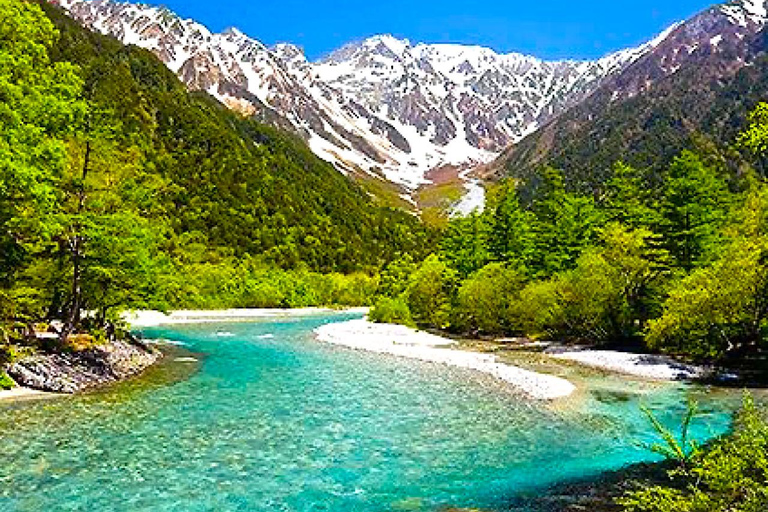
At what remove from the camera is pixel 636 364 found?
39.1 meters

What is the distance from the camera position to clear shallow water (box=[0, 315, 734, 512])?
50.8 ft

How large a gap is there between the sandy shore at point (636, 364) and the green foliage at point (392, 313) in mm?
32973

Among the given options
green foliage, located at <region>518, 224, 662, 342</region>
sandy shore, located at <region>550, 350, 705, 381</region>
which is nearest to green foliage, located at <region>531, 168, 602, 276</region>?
green foliage, located at <region>518, 224, 662, 342</region>

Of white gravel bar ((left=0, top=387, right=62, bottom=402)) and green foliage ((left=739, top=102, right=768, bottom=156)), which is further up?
green foliage ((left=739, top=102, right=768, bottom=156))

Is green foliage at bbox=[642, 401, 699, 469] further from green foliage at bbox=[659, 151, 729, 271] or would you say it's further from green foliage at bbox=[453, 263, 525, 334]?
green foliage at bbox=[453, 263, 525, 334]

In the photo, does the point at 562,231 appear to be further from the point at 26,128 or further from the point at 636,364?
the point at 26,128

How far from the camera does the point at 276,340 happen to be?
57.8 meters

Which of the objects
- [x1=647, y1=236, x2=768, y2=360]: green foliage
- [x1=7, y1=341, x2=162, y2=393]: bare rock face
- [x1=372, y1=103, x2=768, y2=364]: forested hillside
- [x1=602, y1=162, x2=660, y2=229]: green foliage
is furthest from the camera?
[x1=602, y1=162, x2=660, y2=229]: green foliage

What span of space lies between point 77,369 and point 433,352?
23222 millimetres

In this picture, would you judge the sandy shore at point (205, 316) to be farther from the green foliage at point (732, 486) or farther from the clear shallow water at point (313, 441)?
the green foliage at point (732, 486)

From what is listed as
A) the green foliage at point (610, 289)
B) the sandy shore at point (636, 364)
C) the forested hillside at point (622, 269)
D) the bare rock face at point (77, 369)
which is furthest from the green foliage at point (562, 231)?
the bare rock face at point (77, 369)

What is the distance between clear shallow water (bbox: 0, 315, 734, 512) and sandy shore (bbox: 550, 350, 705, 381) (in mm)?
3569

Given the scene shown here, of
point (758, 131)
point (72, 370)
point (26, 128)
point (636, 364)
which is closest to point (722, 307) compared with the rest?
point (636, 364)

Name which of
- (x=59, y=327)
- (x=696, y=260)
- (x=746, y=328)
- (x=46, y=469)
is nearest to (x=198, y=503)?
(x=46, y=469)
